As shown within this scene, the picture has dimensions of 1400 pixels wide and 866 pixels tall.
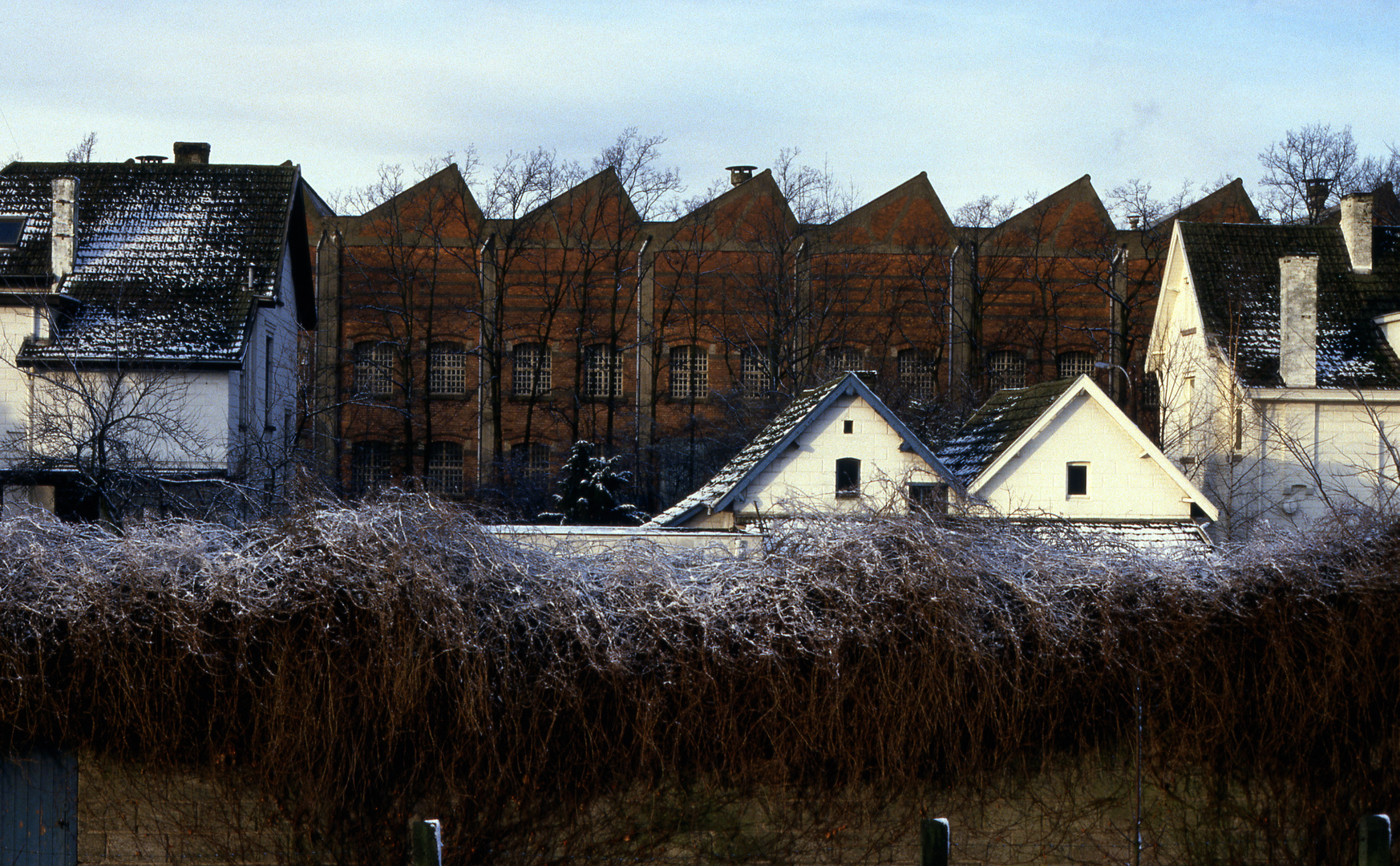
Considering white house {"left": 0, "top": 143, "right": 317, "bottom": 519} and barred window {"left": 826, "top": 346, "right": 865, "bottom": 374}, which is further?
barred window {"left": 826, "top": 346, "right": 865, "bottom": 374}

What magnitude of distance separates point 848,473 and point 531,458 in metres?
20.9

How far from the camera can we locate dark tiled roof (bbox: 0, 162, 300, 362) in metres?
26.8

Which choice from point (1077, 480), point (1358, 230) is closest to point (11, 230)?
point (1077, 480)

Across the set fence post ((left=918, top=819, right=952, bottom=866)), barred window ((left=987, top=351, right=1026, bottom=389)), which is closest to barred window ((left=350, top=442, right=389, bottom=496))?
barred window ((left=987, top=351, right=1026, bottom=389))

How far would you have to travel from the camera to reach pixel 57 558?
888cm

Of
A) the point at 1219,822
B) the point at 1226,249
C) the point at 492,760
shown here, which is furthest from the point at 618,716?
the point at 1226,249

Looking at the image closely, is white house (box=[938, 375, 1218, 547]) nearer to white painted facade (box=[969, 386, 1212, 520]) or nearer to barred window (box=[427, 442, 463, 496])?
white painted facade (box=[969, 386, 1212, 520])

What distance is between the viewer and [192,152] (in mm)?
40969

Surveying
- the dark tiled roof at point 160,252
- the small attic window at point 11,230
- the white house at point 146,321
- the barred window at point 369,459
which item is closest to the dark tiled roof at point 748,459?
the white house at point 146,321

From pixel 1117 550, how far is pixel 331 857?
633 centimetres

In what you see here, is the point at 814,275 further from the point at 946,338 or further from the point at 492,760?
the point at 492,760

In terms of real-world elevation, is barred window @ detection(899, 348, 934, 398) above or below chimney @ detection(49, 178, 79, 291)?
below

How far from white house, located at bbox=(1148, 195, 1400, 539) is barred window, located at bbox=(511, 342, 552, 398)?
2024 cm

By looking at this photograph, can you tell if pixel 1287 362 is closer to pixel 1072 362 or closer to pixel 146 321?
pixel 1072 362
